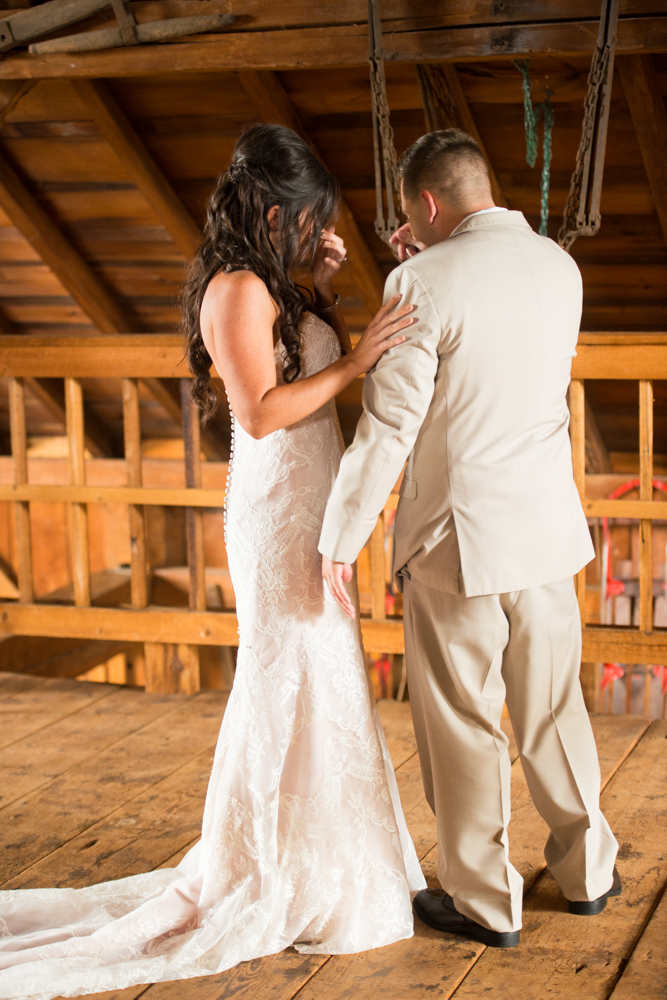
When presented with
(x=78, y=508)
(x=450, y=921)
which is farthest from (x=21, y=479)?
(x=450, y=921)

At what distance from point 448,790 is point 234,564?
58cm

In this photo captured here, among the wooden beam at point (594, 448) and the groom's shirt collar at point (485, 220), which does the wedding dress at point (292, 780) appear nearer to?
the groom's shirt collar at point (485, 220)

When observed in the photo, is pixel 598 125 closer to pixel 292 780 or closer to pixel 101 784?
pixel 292 780

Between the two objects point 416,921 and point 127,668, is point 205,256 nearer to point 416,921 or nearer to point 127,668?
point 416,921

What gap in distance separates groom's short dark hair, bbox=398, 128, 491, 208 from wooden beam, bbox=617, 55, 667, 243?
67.4 inches

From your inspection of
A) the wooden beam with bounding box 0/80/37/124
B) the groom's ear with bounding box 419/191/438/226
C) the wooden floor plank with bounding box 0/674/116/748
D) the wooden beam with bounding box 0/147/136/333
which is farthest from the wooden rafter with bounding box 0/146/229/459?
the groom's ear with bounding box 419/191/438/226

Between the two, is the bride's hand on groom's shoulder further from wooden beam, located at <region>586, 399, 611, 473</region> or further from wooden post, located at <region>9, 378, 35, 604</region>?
wooden beam, located at <region>586, 399, 611, 473</region>

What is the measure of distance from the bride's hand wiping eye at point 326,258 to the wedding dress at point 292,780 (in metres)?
0.09

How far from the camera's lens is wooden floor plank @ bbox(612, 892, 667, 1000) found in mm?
1570

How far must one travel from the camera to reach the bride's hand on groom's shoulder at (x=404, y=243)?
1932 mm

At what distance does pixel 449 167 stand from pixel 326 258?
32 cm

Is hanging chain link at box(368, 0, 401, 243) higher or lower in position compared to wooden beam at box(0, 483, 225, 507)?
higher

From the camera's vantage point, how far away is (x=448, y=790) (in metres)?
1.70

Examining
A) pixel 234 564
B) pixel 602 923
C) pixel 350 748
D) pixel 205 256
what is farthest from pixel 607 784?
pixel 205 256
